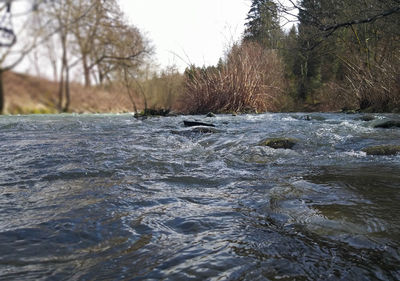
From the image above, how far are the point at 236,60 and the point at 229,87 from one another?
121 cm

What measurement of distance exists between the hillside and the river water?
0.53 ft

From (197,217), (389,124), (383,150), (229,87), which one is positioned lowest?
(197,217)

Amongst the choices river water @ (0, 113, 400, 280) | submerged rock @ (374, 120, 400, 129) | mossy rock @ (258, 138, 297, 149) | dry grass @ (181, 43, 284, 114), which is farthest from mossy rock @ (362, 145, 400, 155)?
dry grass @ (181, 43, 284, 114)

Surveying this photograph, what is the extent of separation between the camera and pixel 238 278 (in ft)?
3.60

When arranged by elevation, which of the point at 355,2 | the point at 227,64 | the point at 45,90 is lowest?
the point at 45,90

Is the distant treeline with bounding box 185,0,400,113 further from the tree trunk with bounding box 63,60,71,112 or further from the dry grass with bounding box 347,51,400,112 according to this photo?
the tree trunk with bounding box 63,60,71,112

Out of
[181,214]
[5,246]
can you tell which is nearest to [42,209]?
[5,246]

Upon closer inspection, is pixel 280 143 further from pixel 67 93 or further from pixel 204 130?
pixel 67 93

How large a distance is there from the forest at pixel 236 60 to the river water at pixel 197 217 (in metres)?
0.21

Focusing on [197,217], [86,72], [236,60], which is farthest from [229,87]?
[86,72]

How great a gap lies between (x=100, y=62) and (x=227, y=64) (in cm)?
1106

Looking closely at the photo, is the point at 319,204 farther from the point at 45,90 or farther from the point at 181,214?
the point at 45,90

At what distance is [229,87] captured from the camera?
11.1m

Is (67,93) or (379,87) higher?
(379,87)
